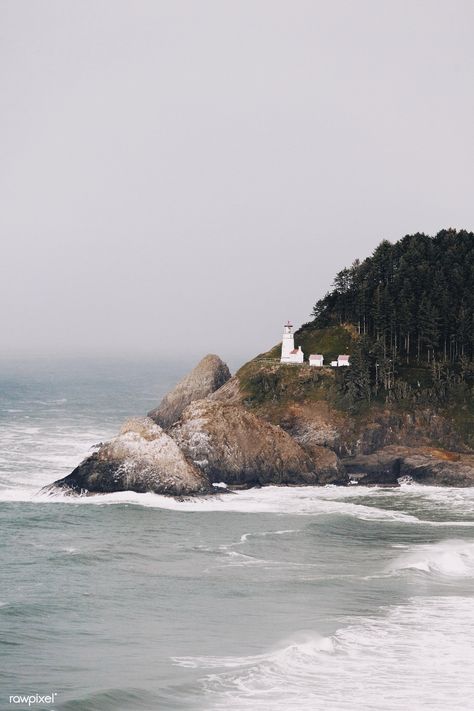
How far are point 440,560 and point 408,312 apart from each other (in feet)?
163

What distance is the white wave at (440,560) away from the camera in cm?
5596

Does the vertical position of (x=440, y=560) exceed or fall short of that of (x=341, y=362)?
it falls short

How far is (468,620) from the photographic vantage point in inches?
1825

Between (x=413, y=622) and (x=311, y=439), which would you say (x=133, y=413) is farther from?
(x=413, y=622)

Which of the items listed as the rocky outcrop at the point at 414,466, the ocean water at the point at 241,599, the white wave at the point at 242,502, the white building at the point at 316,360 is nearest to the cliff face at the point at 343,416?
the rocky outcrop at the point at 414,466

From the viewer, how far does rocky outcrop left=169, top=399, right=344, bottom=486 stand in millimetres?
82750

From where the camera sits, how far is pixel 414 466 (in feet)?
284

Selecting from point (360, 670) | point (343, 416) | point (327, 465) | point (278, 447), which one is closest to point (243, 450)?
point (278, 447)

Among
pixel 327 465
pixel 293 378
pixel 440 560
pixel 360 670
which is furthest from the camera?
pixel 293 378

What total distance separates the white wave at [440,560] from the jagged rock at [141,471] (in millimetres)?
22982

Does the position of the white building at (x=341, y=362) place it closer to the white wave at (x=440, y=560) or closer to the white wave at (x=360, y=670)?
the white wave at (x=440, y=560)

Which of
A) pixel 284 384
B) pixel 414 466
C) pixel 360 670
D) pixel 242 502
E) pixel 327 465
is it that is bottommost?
pixel 360 670

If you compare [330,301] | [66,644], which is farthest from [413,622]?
[330,301]

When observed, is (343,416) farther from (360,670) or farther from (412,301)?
(360,670)
